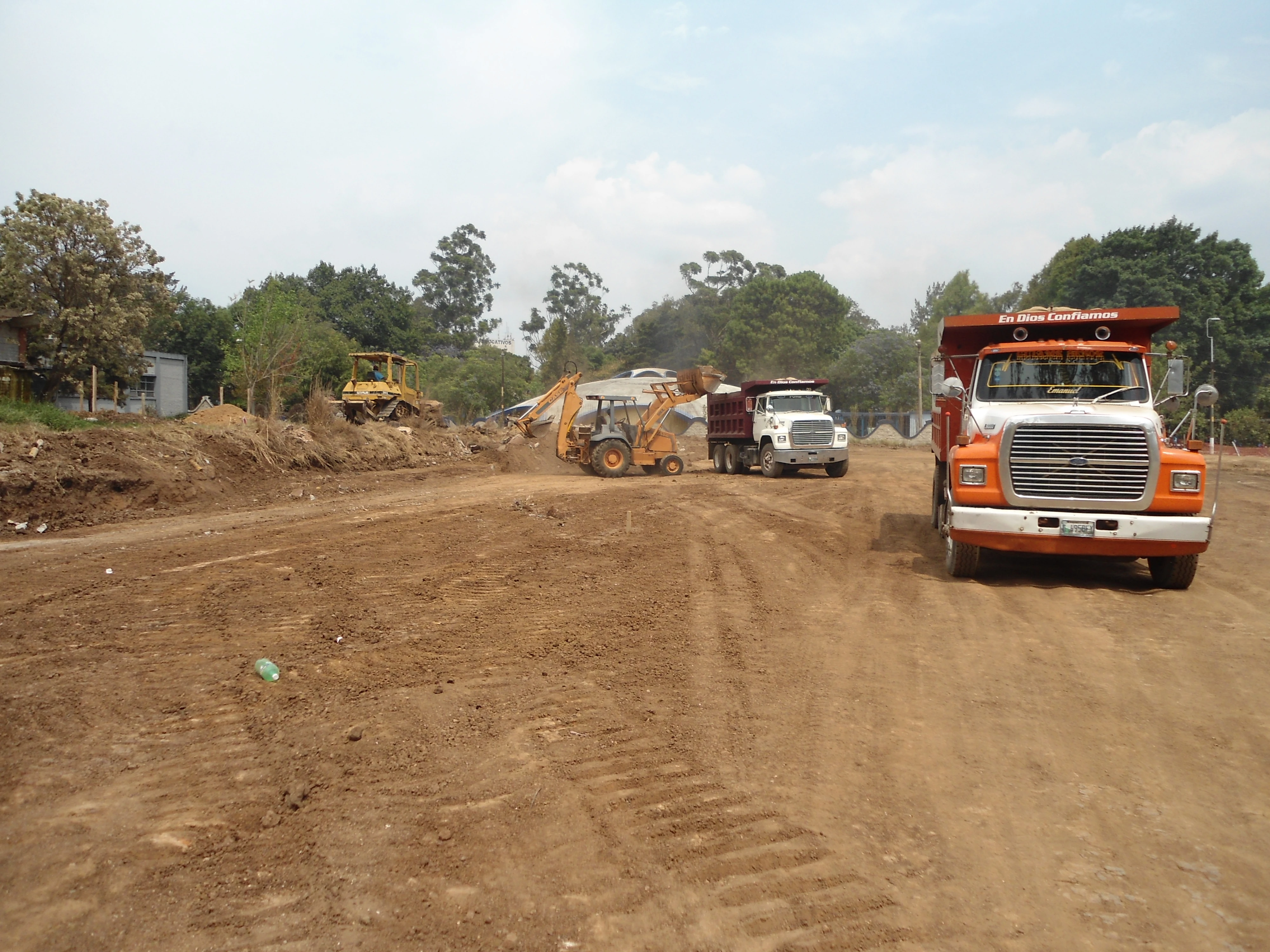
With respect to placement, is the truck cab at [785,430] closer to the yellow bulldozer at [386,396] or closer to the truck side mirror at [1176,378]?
the truck side mirror at [1176,378]

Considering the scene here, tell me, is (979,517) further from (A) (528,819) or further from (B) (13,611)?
(B) (13,611)

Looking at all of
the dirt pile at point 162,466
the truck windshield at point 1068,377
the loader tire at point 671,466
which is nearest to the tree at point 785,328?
the loader tire at point 671,466

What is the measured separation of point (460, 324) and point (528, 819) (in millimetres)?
88465

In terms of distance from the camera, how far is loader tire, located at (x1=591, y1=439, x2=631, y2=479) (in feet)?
71.0

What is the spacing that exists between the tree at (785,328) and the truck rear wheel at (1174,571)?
57.6 meters

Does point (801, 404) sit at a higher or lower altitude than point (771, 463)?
higher

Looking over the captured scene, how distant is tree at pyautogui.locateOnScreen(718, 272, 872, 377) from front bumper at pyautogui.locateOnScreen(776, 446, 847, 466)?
45254 mm

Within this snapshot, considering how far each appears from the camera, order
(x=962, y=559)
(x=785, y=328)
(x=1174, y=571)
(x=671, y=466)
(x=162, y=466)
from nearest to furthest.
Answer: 1. (x=1174, y=571)
2. (x=962, y=559)
3. (x=162, y=466)
4. (x=671, y=466)
5. (x=785, y=328)

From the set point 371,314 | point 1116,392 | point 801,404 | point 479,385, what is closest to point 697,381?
point 801,404

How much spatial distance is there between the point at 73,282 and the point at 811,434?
25.9 meters

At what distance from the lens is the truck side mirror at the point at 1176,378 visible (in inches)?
342

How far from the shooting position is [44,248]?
28.2 metres

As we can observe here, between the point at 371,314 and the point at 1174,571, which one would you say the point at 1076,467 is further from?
the point at 371,314

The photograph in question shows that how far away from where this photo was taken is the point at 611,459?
2173 centimetres
